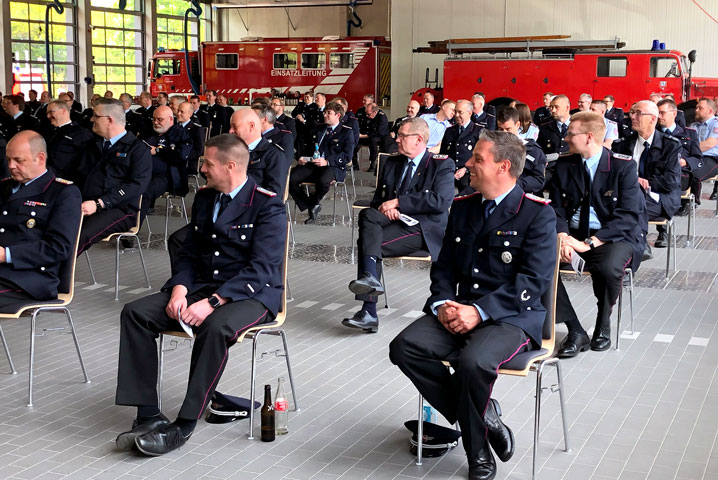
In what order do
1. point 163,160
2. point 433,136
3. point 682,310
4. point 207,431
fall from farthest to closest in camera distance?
point 433,136
point 163,160
point 682,310
point 207,431

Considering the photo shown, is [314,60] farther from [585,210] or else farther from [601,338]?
[601,338]

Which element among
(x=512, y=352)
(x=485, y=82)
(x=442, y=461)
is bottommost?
(x=442, y=461)

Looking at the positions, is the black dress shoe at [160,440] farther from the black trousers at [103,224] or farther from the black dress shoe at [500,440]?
the black trousers at [103,224]

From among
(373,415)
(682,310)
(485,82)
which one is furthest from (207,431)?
(485,82)

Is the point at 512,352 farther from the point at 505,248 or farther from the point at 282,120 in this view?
the point at 282,120

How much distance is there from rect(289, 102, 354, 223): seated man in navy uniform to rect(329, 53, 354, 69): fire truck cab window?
1463cm

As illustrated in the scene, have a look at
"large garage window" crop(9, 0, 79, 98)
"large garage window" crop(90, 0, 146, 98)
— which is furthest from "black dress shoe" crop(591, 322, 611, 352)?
"large garage window" crop(90, 0, 146, 98)

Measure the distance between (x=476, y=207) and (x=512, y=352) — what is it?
0.71m

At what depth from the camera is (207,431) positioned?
4176 millimetres

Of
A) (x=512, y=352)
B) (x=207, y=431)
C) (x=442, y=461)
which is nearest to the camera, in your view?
(x=512, y=352)

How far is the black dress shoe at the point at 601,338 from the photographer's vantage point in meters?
5.60

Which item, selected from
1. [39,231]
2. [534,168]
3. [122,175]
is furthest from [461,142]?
[39,231]

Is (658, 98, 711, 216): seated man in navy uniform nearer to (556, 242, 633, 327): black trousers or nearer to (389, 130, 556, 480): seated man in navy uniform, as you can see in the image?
(556, 242, 633, 327): black trousers

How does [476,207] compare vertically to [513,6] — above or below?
below
